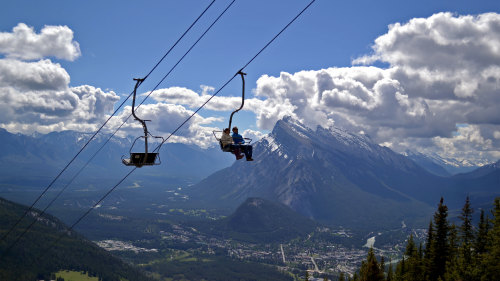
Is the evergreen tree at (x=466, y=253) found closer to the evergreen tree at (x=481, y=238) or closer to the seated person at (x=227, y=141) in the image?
Answer: the evergreen tree at (x=481, y=238)

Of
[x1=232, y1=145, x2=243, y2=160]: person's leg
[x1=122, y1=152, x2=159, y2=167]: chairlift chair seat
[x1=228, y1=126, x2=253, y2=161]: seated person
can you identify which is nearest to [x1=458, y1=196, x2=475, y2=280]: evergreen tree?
[x1=228, y1=126, x2=253, y2=161]: seated person

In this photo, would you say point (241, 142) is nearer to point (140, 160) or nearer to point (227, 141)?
point (227, 141)

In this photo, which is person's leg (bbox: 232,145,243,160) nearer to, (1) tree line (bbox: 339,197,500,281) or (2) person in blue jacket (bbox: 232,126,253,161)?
(2) person in blue jacket (bbox: 232,126,253,161)

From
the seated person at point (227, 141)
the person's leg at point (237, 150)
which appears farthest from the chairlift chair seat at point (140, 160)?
the person's leg at point (237, 150)

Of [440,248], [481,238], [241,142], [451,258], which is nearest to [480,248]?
[481,238]

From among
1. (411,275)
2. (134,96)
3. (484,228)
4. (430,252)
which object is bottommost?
(411,275)

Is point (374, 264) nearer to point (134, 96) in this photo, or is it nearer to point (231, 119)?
point (231, 119)

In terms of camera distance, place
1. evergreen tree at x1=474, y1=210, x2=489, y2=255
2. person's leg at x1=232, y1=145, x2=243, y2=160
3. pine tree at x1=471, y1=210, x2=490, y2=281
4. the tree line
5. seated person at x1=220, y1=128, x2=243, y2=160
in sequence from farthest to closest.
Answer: evergreen tree at x1=474, y1=210, x2=489, y2=255 → pine tree at x1=471, y1=210, x2=490, y2=281 → the tree line → person's leg at x1=232, y1=145, x2=243, y2=160 → seated person at x1=220, y1=128, x2=243, y2=160

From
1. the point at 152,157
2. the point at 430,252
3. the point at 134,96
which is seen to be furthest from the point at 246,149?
the point at 430,252
